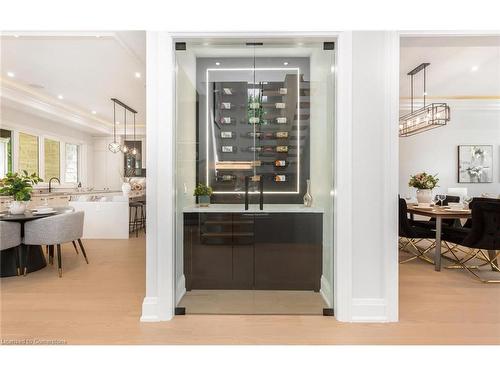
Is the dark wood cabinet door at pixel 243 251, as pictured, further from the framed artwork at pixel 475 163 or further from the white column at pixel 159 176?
the framed artwork at pixel 475 163

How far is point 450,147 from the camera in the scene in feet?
22.4

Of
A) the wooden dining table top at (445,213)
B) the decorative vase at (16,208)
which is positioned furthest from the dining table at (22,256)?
the wooden dining table top at (445,213)

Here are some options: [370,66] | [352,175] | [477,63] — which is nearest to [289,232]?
[352,175]

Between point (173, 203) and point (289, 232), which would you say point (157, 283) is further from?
point (289, 232)

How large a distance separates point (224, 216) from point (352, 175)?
1224 millimetres

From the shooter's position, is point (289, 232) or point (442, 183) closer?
point (289, 232)

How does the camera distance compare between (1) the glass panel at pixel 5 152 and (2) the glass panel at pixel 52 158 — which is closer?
(1) the glass panel at pixel 5 152

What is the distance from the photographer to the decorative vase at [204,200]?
2650 millimetres

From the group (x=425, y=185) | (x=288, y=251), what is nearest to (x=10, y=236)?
(x=288, y=251)

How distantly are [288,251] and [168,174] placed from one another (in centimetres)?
136

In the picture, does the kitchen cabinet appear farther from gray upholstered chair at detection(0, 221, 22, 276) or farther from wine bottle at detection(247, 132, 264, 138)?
gray upholstered chair at detection(0, 221, 22, 276)

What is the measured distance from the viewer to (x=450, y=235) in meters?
3.94

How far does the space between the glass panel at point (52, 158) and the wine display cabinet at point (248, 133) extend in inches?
291

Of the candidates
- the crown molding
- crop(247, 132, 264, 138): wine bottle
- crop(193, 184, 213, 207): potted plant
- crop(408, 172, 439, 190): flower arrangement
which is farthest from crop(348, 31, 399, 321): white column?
the crown molding
